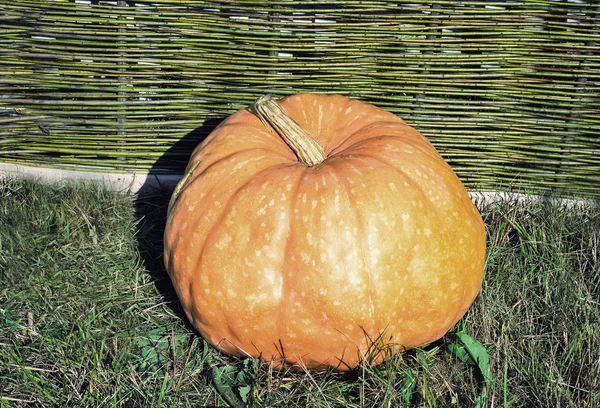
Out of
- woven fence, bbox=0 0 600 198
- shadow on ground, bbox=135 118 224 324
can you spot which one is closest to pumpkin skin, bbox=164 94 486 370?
shadow on ground, bbox=135 118 224 324

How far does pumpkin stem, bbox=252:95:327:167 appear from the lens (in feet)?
8.30

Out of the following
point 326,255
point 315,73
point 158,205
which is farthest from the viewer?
point 158,205

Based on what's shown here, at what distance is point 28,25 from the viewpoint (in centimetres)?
342

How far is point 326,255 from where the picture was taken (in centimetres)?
219

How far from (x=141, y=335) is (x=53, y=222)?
106 centimetres

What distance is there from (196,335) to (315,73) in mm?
1619

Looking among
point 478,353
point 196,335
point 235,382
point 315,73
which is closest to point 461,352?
point 478,353

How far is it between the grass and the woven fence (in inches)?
18.0

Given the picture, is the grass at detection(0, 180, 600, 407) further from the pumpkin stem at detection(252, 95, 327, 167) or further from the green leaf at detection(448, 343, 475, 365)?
the pumpkin stem at detection(252, 95, 327, 167)

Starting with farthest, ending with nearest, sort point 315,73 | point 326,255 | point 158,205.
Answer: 1. point 158,205
2. point 315,73
3. point 326,255

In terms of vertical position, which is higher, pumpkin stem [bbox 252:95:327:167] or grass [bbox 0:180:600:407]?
pumpkin stem [bbox 252:95:327:167]

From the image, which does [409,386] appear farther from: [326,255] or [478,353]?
[326,255]

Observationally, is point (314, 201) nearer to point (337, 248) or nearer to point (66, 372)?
point (337, 248)

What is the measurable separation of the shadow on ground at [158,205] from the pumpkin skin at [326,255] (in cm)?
53
